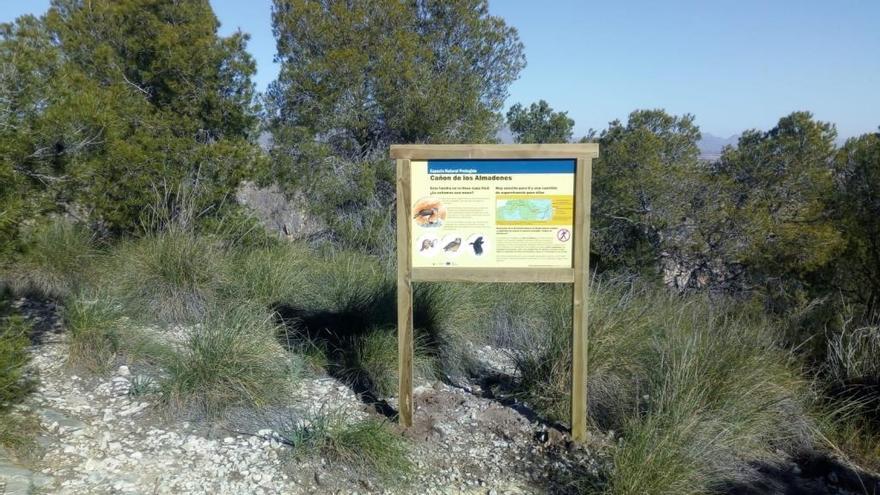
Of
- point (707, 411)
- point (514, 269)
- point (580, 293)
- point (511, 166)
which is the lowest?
point (707, 411)

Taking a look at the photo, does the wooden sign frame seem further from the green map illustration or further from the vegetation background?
the vegetation background

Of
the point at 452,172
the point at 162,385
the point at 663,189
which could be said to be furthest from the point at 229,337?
the point at 663,189

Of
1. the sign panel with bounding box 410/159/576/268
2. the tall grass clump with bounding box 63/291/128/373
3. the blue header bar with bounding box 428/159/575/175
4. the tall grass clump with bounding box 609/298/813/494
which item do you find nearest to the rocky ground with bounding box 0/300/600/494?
the tall grass clump with bounding box 63/291/128/373

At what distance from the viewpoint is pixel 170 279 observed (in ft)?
22.7

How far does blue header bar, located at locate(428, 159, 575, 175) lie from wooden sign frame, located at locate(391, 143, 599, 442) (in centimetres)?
4

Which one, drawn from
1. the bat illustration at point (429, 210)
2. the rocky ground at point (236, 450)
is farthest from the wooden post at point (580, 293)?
the bat illustration at point (429, 210)

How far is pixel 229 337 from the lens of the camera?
5332mm

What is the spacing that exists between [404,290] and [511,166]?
42.9 inches

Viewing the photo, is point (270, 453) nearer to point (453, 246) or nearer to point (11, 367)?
point (11, 367)

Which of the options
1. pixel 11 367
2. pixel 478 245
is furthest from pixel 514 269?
pixel 11 367

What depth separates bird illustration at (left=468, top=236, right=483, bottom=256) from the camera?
194 inches

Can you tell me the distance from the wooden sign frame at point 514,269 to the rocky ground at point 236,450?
1.42ft

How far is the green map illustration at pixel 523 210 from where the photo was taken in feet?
16.1

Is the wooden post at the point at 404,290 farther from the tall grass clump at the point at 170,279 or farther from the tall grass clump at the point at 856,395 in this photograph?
the tall grass clump at the point at 856,395
